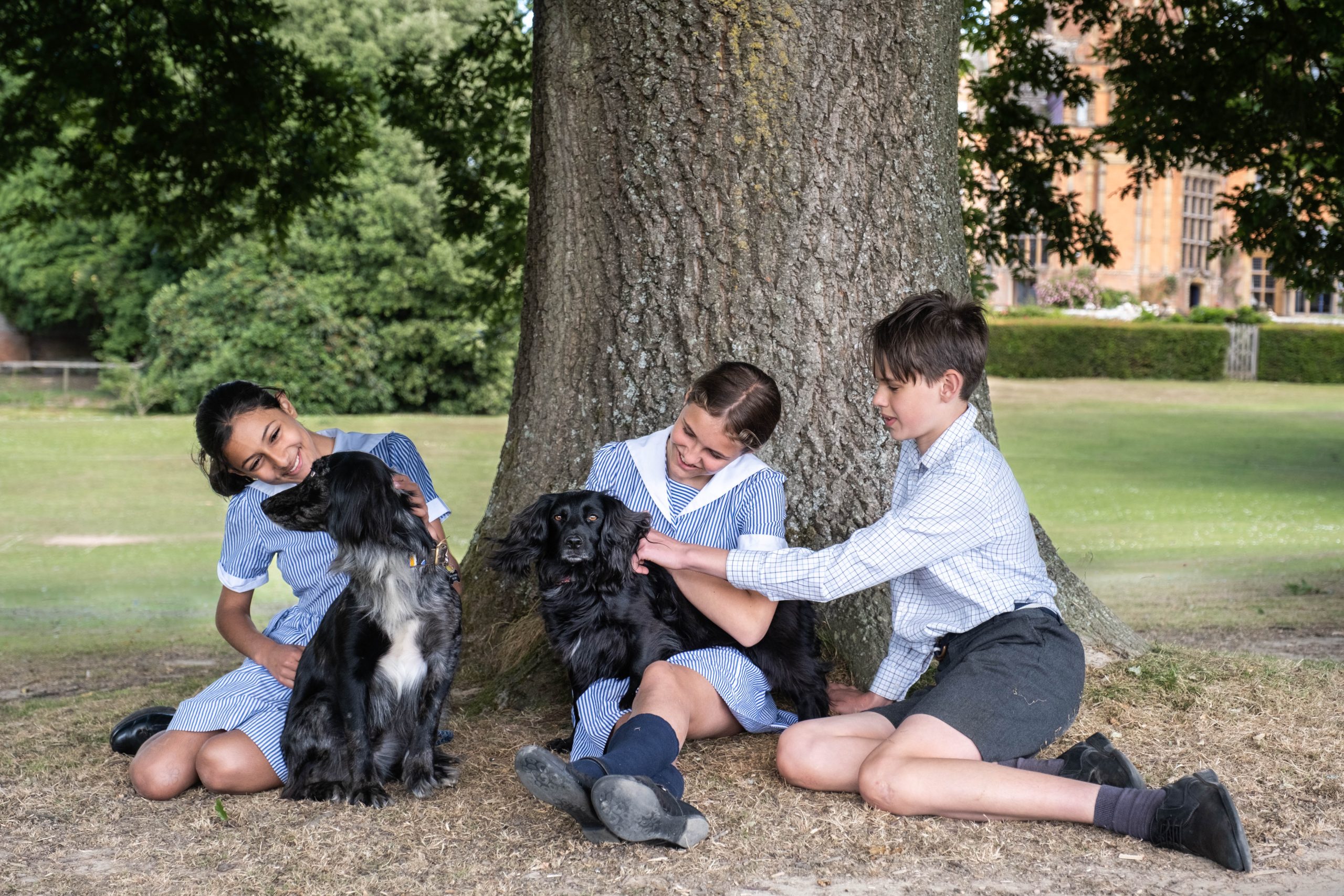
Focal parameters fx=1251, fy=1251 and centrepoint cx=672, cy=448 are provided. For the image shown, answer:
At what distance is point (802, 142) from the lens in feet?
17.4

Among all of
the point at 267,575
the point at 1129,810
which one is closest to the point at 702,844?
the point at 1129,810

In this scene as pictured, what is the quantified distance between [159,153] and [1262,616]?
34.2 ft

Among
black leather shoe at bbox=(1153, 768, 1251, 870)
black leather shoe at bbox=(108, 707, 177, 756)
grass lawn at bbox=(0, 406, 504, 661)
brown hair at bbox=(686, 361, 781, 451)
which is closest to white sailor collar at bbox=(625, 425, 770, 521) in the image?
brown hair at bbox=(686, 361, 781, 451)

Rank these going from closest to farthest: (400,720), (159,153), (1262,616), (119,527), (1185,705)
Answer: (400,720) < (1185,705) < (1262,616) < (159,153) < (119,527)

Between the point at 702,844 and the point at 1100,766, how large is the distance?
50.0 inches

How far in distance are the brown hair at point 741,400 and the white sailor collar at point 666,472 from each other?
0.16 metres

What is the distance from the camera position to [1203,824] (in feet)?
11.3

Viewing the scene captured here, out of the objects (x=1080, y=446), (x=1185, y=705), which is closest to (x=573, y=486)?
(x=1185, y=705)

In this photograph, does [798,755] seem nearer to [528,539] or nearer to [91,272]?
[528,539]

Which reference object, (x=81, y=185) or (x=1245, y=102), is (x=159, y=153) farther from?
(x=1245, y=102)

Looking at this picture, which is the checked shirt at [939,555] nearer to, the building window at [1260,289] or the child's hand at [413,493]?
the child's hand at [413,493]

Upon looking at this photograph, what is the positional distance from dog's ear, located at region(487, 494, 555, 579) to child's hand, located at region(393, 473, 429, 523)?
0.28 m

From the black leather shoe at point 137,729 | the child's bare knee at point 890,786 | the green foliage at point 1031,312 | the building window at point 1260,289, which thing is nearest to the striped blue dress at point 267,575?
the black leather shoe at point 137,729

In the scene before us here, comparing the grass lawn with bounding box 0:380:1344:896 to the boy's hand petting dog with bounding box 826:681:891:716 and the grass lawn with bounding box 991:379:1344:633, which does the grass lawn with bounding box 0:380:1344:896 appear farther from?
the boy's hand petting dog with bounding box 826:681:891:716
